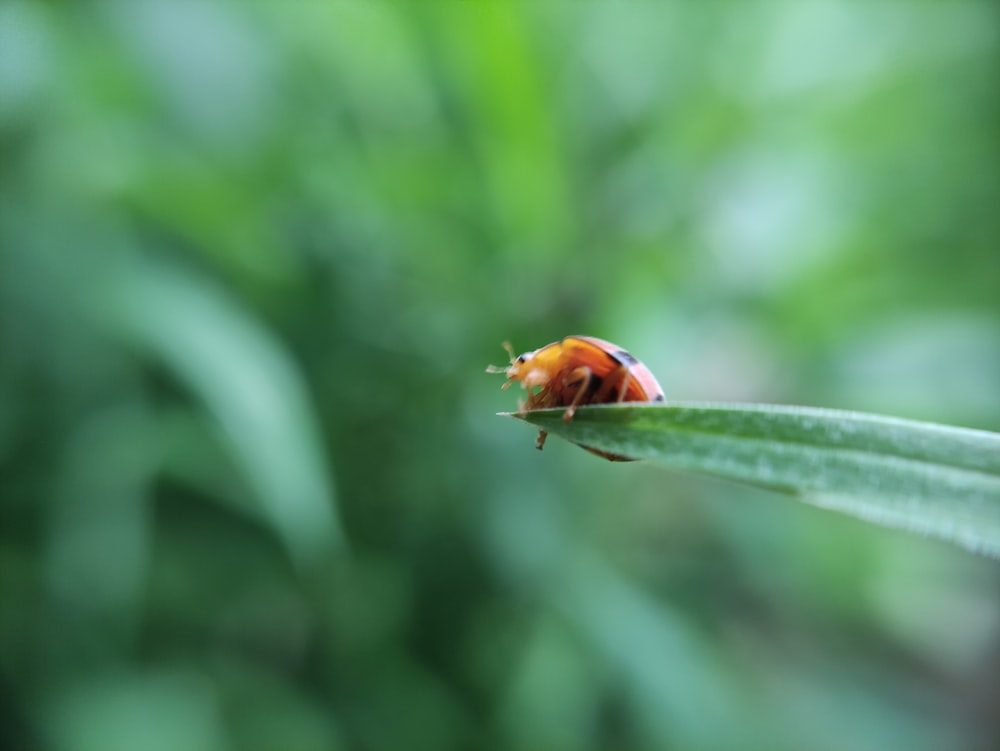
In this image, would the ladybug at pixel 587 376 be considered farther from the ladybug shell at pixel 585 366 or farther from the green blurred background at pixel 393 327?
the green blurred background at pixel 393 327

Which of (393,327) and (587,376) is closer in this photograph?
(587,376)

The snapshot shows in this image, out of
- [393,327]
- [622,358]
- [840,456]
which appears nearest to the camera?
[840,456]

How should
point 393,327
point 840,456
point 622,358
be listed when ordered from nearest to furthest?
point 840,456 < point 622,358 < point 393,327

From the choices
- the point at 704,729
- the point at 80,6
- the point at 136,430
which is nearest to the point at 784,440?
the point at 136,430

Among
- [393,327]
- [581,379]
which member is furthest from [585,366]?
[393,327]

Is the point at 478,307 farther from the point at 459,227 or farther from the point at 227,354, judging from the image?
the point at 227,354

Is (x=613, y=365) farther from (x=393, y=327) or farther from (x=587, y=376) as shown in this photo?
(x=393, y=327)
